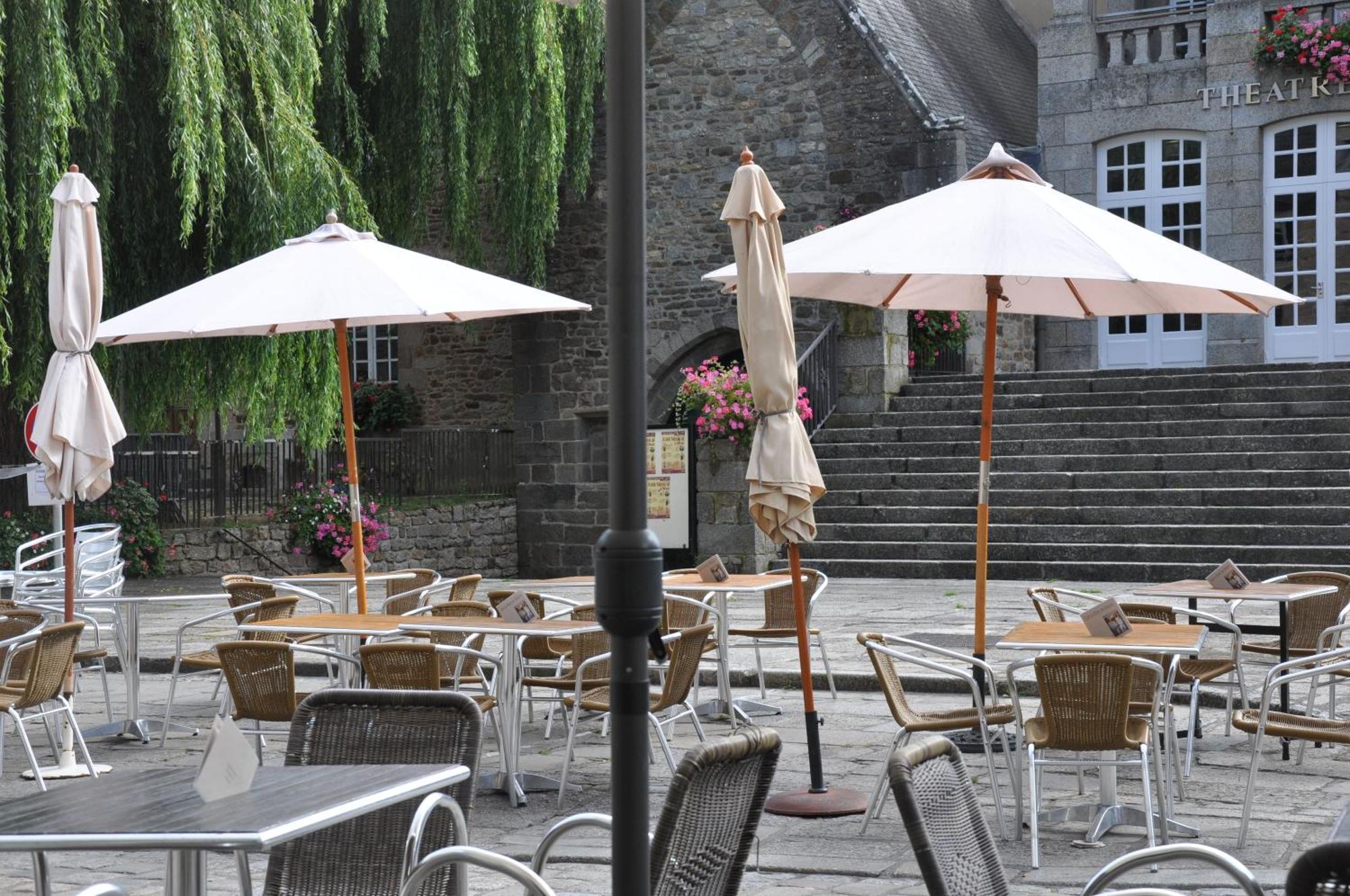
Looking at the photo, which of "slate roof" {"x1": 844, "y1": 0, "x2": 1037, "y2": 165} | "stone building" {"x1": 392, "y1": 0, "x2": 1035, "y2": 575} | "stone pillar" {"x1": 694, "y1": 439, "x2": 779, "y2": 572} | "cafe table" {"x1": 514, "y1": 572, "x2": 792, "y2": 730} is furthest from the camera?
"slate roof" {"x1": 844, "y1": 0, "x2": 1037, "y2": 165}

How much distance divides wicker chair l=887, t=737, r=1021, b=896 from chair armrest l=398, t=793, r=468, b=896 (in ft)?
3.15

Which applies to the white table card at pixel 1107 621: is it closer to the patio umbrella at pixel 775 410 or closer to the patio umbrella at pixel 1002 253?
the patio umbrella at pixel 1002 253

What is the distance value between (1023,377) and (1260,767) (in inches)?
447

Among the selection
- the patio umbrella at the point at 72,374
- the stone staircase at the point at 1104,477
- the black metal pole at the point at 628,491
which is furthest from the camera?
the stone staircase at the point at 1104,477

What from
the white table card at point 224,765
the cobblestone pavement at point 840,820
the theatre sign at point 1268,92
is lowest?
the cobblestone pavement at point 840,820

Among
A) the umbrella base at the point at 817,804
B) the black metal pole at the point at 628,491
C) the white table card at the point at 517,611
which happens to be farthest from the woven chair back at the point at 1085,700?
the black metal pole at the point at 628,491

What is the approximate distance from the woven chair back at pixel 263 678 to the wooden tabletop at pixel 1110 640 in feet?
8.53

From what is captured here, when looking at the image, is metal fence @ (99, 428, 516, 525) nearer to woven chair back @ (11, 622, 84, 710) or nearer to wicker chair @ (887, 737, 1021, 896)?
Result: woven chair back @ (11, 622, 84, 710)

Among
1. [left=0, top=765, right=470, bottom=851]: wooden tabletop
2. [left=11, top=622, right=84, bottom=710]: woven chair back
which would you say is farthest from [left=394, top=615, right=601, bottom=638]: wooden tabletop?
[left=0, top=765, right=470, bottom=851]: wooden tabletop

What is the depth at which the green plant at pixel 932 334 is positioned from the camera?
18984 mm

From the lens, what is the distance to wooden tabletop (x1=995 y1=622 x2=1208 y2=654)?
5.83m

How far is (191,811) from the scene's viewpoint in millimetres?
3232

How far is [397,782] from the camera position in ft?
11.4

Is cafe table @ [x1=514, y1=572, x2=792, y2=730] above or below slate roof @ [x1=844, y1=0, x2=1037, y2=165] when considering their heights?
below
